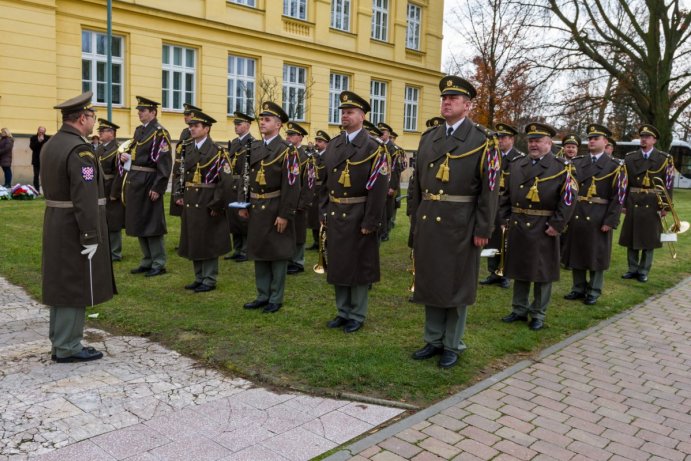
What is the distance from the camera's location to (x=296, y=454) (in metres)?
3.75

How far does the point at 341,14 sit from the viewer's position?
28000 millimetres

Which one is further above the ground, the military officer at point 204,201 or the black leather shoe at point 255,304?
the military officer at point 204,201

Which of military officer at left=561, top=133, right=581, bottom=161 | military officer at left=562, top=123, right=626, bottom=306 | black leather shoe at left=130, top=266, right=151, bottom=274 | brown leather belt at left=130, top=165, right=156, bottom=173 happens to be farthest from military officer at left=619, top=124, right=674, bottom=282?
black leather shoe at left=130, top=266, right=151, bottom=274

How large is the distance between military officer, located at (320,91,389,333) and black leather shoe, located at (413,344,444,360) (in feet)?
3.02

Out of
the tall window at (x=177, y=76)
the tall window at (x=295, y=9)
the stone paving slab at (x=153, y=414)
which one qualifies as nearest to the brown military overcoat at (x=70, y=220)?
the stone paving slab at (x=153, y=414)

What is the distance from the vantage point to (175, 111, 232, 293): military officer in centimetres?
766

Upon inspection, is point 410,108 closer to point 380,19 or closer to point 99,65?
point 380,19

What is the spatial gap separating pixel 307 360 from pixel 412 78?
28.4 metres

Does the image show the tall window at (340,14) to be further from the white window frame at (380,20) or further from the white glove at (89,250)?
the white glove at (89,250)

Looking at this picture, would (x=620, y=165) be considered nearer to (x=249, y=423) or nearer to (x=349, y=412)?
(x=349, y=412)

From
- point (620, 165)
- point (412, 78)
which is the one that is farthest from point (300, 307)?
point (412, 78)

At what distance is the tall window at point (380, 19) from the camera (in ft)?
97.6

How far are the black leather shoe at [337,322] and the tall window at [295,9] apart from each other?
21356 mm

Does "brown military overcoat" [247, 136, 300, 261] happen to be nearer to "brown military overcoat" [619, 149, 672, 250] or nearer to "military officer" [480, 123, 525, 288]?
"military officer" [480, 123, 525, 288]
